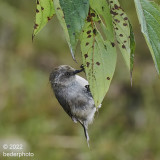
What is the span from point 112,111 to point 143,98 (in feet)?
1.59

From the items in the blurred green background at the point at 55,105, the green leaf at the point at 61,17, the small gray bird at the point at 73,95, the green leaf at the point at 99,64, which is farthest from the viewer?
the blurred green background at the point at 55,105

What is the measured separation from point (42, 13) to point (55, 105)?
473 cm

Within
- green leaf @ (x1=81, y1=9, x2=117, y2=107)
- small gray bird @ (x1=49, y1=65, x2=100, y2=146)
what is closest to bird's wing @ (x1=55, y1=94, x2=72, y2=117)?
small gray bird @ (x1=49, y1=65, x2=100, y2=146)

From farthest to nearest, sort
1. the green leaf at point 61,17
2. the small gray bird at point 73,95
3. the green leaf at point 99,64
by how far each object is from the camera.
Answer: the small gray bird at point 73,95
the green leaf at point 99,64
the green leaf at point 61,17

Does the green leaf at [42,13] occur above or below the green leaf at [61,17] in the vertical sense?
below

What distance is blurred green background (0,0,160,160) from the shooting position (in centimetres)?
507

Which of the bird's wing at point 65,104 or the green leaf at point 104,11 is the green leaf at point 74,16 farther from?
the bird's wing at point 65,104

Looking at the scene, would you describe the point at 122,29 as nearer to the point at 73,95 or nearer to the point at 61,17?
the point at 61,17

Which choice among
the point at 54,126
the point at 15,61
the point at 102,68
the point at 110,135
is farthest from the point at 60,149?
the point at 102,68

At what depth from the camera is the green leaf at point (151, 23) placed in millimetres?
821

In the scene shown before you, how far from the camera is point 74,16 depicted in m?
0.80

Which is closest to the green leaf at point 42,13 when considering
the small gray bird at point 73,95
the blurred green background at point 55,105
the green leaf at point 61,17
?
the green leaf at point 61,17

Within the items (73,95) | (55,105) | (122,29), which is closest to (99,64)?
(122,29)

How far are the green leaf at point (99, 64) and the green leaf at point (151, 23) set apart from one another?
0.27ft
